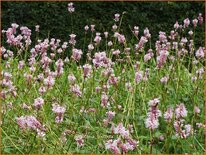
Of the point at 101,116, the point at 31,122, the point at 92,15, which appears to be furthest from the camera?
the point at 92,15

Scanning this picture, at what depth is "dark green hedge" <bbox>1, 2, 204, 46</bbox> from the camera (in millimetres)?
7164

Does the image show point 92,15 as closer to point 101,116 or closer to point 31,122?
point 101,116

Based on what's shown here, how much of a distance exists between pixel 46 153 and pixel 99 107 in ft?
3.37

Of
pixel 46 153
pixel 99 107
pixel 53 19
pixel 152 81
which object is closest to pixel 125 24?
pixel 53 19

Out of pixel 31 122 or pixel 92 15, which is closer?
pixel 31 122

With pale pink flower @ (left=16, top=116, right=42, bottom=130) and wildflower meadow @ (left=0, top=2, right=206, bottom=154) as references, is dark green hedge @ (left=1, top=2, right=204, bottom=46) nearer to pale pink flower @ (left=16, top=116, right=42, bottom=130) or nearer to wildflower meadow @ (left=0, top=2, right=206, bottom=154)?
wildflower meadow @ (left=0, top=2, right=206, bottom=154)

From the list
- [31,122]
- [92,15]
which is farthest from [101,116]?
[92,15]

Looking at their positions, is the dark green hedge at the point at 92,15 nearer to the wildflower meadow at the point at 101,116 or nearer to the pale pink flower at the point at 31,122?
the wildflower meadow at the point at 101,116

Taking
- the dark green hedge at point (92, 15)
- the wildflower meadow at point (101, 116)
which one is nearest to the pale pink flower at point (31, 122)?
the wildflower meadow at point (101, 116)

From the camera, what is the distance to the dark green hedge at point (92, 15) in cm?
716

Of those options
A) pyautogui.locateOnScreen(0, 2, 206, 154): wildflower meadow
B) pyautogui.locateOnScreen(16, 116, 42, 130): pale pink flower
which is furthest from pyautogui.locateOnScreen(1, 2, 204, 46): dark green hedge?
pyautogui.locateOnScreen(16, 116, 42, 130): pale pink flower

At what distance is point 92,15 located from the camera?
7277 mm

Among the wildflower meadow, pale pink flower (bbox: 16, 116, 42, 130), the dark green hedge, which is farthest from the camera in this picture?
the dark green hedge

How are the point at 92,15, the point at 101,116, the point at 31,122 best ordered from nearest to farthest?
the point at 31,122 → the point at 101,116 → the point at 92,15
